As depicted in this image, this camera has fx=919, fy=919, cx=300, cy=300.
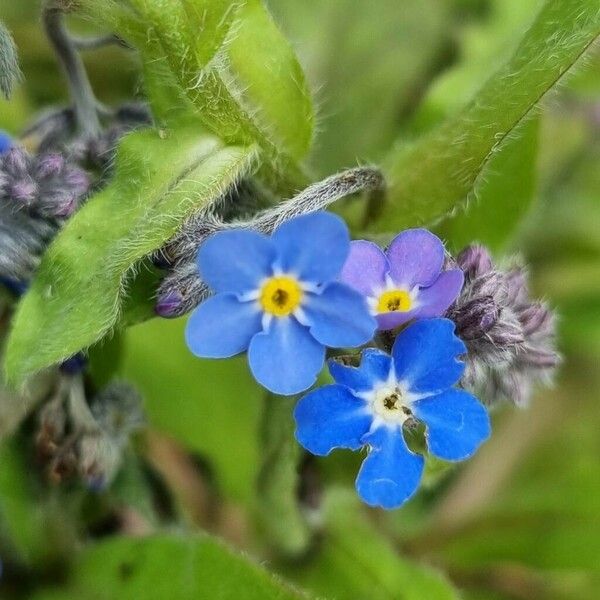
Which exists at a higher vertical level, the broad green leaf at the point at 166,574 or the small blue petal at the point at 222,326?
the small blue petal at the point at 222,326

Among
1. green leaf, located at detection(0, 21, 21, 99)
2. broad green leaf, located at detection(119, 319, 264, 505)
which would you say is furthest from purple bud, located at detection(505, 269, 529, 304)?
broad green leaf, located at detection(119, 319, 264, 505)

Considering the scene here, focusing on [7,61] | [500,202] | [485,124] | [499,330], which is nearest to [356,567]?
[500,202]

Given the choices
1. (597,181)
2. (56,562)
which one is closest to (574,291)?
(597,181)

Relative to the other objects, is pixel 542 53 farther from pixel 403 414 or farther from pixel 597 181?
pixel 597 181

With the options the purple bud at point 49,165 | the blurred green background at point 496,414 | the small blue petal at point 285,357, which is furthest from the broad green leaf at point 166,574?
the purple bud at point 49,165

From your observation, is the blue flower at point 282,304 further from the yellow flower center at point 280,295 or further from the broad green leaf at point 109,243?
the broad green leaf at point 109,243

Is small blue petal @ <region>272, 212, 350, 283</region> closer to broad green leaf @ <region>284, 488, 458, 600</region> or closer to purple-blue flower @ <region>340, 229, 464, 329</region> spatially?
purple-blue flower @ <region>340, 229, 464, 329</region>
